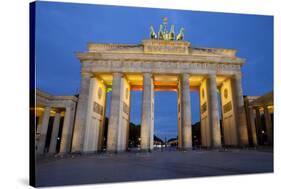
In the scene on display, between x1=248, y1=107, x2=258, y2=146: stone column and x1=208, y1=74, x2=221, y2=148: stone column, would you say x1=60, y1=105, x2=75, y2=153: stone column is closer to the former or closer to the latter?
x1=208, y1=74, x2=221, y2=148: stone column

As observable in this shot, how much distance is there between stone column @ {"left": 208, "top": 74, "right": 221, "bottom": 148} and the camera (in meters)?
30.6

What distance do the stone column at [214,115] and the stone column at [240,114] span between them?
325 centimetres

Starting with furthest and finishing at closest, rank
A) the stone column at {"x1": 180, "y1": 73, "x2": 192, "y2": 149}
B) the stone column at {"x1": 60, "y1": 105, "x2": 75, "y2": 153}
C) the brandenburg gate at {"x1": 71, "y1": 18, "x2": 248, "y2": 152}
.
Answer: the stone column at {"x1": 60, "y1": 105, "x2": 75, "y2": 153}, the brandenburg gate at {"x1": 71, "y1": 18, "x2": 248, "y2": 152}, the stone column at {"x1": 180, "y1": 73, "x2": 192, "y2": 149}

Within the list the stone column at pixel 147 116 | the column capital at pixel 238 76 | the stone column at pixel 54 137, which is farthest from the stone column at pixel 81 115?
the column capital at pixel 238 76

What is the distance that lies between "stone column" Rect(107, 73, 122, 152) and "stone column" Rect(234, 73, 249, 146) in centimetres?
1729

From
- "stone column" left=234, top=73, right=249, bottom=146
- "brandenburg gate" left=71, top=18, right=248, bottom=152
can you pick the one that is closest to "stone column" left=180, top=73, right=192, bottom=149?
"brandenburg gate" left=71, top=18, right=248, bottom=152

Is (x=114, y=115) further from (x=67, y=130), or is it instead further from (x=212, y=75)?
(x=212, y=75)

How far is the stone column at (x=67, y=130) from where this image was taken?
1239 inches

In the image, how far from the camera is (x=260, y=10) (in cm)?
1477

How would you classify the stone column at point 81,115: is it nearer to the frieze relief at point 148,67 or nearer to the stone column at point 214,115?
the frieze relief at point 148,67

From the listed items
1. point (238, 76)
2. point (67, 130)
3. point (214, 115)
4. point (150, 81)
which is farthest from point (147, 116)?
point (238, 76)

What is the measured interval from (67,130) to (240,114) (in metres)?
25.6
